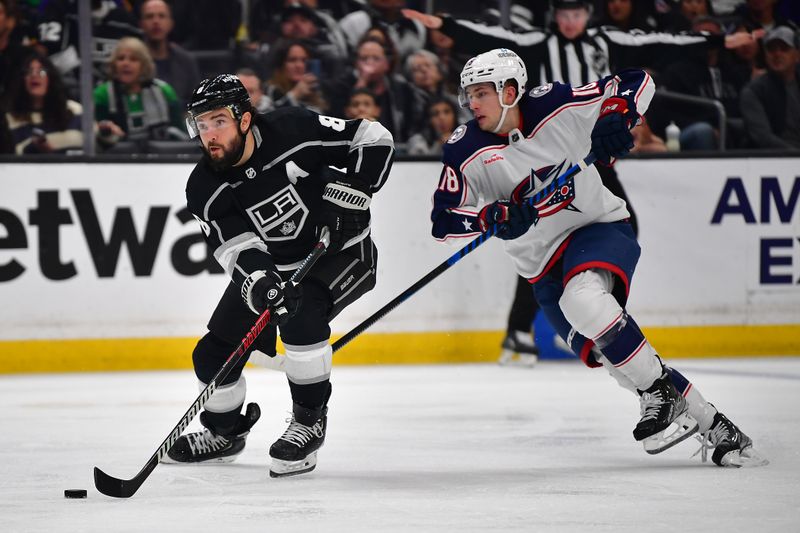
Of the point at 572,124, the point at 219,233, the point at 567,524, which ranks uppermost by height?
the point at 572,124

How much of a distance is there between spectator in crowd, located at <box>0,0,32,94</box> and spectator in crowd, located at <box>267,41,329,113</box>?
1167mm

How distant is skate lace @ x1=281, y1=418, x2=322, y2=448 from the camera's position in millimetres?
3383

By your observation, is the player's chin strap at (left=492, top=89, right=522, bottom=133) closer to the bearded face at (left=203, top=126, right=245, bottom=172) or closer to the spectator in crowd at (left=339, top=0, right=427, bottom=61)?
the bearded face at (left=203, top=126, right=245, bottom=172)

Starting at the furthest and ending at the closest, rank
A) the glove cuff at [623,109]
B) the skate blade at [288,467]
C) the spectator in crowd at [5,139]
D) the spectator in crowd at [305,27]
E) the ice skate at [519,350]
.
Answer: the spectator in crowd at [305,27]
the ice skate at [519,350]
the spectator in crowd at [5,139]
the glove cuff at [623,109]
the skate blade at [288,467]

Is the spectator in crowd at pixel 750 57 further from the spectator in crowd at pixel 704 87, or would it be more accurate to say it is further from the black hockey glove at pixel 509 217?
the black hockey glove at pixel 509 217

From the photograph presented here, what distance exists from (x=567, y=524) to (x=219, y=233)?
1323mm

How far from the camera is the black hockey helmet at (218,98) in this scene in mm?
3316

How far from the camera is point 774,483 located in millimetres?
3154

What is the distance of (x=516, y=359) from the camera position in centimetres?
607

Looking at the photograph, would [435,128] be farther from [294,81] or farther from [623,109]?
[623,109]

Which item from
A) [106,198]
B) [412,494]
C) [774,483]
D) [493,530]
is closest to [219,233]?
[412,494]

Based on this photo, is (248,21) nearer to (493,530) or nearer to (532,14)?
(532,14)

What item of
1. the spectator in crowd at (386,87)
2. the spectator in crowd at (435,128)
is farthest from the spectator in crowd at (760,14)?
the spectator in crowd at (386,87)

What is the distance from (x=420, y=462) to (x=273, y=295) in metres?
0.71
